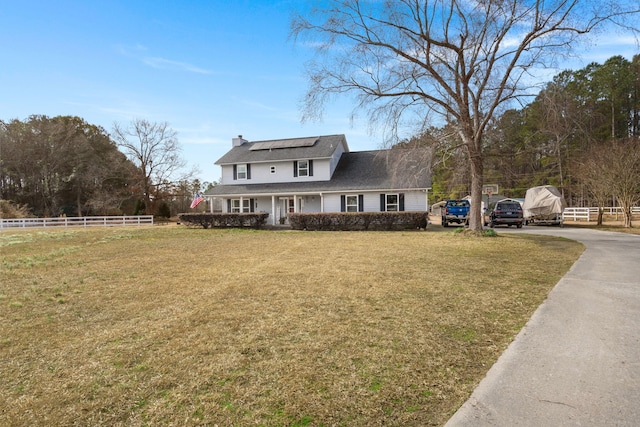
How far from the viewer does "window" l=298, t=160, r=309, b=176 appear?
2550 centimetres

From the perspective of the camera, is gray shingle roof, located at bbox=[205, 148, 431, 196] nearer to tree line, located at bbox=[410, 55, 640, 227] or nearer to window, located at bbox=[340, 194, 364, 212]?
window, located at bbox=[340, 194, 364, 212]

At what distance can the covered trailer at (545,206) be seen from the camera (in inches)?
938

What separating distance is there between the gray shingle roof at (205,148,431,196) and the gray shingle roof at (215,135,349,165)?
172 cm

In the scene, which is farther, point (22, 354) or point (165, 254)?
point (165, 254)

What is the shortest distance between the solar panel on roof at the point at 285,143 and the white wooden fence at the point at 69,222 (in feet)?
41.6

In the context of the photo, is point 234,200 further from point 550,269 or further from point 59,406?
point 59,406

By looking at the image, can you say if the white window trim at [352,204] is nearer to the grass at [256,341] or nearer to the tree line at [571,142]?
the tree line at [571,142]

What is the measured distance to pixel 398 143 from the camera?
16375 mm

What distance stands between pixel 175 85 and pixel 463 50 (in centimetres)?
1288

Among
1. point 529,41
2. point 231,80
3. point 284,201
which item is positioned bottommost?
point 284,201

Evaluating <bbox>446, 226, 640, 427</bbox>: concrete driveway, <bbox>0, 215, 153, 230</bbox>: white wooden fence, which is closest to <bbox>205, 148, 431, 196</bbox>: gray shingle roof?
<bbox>0, 215, 153, 230</bbox>: white wooden fence

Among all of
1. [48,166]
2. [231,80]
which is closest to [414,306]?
[231,80]

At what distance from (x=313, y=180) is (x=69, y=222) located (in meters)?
22.1

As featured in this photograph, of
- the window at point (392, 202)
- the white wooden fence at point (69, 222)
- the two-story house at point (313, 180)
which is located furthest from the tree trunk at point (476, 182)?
the white wooden fence at point (69, 222)
